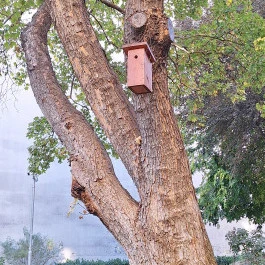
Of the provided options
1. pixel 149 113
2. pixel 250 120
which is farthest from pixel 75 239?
pixel 149 113

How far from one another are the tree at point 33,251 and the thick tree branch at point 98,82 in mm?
8144

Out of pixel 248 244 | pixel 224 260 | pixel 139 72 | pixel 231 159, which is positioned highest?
pixel 231 159

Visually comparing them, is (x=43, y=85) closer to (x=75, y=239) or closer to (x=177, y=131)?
(x=177, y=131)

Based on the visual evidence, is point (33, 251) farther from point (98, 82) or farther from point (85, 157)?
point (98, 82)

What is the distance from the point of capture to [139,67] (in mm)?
1727

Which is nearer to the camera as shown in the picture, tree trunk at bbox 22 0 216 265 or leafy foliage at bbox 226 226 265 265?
tree trunk at bbox 22 0 216 265

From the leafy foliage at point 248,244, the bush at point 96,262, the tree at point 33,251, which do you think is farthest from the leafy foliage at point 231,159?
the tree at point 33,251

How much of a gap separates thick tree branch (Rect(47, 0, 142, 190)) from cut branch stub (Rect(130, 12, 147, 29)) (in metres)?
0.31

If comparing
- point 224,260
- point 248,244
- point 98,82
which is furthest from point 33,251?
point 98,82

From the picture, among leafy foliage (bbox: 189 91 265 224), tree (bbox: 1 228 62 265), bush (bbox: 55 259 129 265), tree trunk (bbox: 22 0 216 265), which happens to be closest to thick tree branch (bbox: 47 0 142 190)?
tree trunk (bbox: 22 0 216 265)

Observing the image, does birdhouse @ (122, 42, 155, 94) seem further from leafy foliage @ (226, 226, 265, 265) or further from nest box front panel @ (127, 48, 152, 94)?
leafy foliage @ (226, 226, 265, 265)

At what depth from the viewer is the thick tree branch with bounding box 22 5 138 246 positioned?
1857 millimetres

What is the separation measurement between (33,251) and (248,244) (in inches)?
236

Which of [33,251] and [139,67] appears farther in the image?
[33,251]
